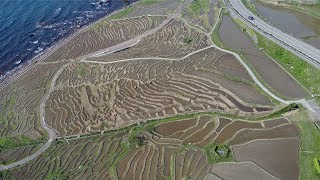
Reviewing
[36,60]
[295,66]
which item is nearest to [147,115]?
[295,66]

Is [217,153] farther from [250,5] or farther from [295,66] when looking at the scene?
[250,5]

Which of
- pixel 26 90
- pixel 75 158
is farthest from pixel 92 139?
pixel 26 90

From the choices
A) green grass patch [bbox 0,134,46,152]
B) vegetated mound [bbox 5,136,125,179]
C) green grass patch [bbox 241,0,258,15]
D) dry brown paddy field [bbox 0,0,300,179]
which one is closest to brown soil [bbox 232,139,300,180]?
dry brown paddy field [bbox 0,0,300,179]

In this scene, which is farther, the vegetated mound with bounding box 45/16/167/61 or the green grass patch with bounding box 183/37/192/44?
the vegetated mound with bounding box 45/16/167/61

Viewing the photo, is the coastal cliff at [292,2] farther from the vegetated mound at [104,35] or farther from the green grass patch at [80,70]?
the green grass patch at [80,70]

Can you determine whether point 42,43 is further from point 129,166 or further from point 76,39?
point 129,166

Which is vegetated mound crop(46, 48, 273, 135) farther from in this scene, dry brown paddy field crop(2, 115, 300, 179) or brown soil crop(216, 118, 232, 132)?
dry brown paddy field crop(2, 115, 300, 179)
